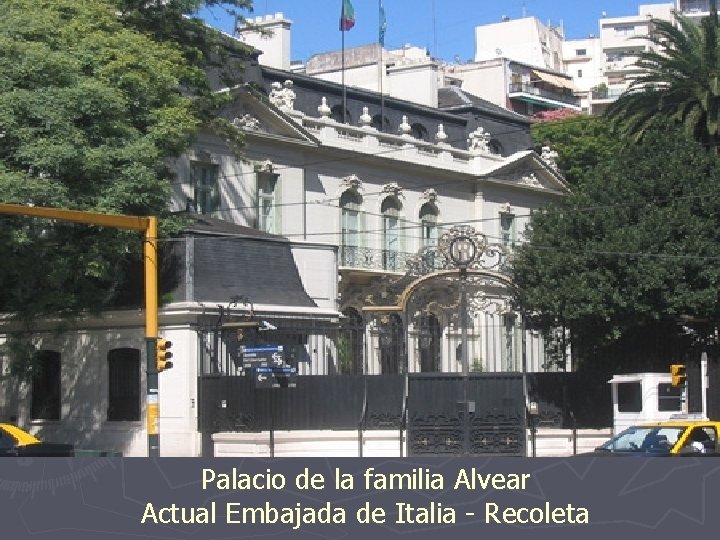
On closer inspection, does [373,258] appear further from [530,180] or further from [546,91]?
[546,91]

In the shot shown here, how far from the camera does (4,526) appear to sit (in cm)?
1351

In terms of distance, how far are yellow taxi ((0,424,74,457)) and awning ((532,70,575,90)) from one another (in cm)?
9108

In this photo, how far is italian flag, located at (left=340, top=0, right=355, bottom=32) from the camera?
51844 mm

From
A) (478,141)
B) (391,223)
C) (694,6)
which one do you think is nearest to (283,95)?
(391,223)

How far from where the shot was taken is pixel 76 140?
3053cm

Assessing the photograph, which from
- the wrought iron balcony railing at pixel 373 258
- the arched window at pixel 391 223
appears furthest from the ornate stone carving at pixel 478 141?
the wrought iron balcony railing at pixel 373 258

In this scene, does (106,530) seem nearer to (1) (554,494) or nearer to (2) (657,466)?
(1) (554,494)

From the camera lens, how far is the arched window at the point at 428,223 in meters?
54.4

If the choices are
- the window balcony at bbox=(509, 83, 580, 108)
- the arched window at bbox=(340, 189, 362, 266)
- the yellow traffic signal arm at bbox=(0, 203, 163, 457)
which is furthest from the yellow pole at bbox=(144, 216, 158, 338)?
the window balcony at bbox=(509, 83, 580, 108)

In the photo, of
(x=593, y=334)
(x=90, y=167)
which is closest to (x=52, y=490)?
(x=90, y=167)

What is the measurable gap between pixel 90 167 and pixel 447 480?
19570mm

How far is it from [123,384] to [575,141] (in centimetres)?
4137

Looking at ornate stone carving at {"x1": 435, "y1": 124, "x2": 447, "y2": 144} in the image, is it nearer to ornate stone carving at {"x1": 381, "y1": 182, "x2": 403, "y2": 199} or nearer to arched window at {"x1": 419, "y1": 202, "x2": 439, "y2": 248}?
arched window at {"x1": 419, "y1": 202, "x2": 439, "y2": 248}

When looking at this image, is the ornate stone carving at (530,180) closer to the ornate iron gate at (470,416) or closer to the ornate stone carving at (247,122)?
the ornate stone carving at (247,122)
